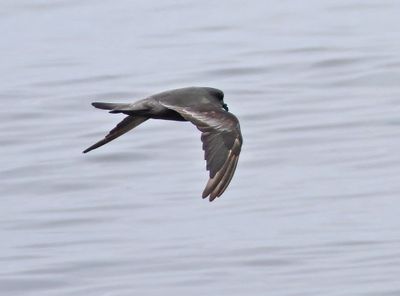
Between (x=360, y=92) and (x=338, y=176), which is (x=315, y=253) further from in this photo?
(x=360, y=92)

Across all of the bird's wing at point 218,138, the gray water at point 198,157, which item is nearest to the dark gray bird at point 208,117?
the bird's wing at point 218,138

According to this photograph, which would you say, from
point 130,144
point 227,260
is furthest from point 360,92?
point 227,260

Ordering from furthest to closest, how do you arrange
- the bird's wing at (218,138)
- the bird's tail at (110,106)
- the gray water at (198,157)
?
the gray water at (198,157)
the bird's tail at (110,106)
the bird's wing at (218,138)

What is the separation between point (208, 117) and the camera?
31.7ft

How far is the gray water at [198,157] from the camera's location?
43.2ft

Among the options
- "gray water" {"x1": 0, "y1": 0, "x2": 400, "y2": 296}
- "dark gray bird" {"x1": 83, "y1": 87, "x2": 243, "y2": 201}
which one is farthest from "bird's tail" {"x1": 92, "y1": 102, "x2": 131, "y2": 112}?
"gray water" {"x1": 0, "y1": 0, "x2": 400, "y2": 296}

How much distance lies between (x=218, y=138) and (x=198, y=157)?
21.2 ft

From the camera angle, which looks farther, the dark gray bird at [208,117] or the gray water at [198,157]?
the gray water at [198,157]

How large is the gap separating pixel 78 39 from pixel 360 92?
Answer: 4.82m

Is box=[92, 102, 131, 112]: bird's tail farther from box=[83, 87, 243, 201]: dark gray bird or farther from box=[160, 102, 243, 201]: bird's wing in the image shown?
box=[160, 102, 243, 201]: bird's wing

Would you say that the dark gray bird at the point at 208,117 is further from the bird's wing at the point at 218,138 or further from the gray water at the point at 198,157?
the gray water at the point at 198,157

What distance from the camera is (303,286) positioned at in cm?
1262

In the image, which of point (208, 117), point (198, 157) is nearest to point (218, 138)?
point (208, 117)

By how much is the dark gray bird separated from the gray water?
272cm
